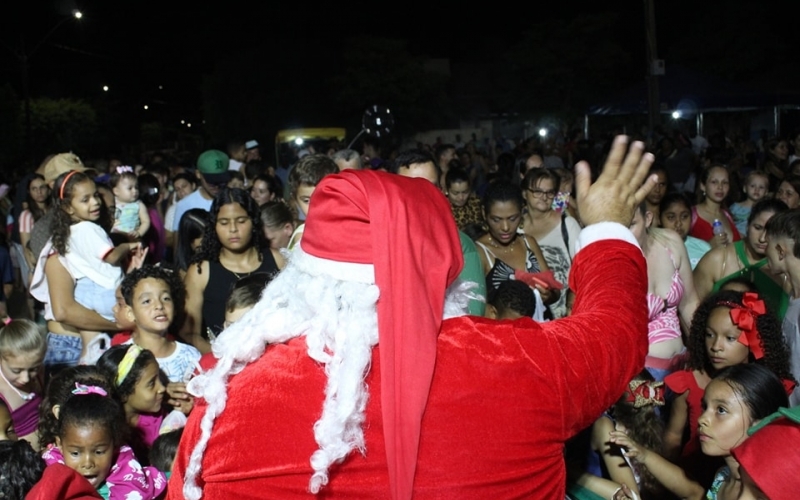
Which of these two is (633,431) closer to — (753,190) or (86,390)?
(86,390)

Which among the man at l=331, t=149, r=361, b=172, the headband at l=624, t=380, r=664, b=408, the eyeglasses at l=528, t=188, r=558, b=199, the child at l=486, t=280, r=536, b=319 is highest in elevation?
the man at l=331, t=149, r=361, b=172

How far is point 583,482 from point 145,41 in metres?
55.3

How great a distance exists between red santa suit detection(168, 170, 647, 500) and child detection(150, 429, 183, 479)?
197 centimetres

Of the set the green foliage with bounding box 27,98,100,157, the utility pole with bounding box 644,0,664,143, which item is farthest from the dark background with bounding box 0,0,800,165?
the utility pole with bounding box 644,0,664,143

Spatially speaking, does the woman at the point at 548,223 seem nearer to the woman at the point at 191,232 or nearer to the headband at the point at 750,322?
the headband at the point at 750,322

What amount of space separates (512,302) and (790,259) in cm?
154

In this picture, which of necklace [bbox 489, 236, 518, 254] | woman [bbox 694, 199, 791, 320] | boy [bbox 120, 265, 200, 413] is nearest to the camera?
boy [bbox 120, 265, 200, 413]

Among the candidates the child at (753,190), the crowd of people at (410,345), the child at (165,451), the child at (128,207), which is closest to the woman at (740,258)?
the crowd of people at (410,345)

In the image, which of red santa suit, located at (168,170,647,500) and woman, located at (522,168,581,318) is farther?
woman, located at (522,168,581,318)

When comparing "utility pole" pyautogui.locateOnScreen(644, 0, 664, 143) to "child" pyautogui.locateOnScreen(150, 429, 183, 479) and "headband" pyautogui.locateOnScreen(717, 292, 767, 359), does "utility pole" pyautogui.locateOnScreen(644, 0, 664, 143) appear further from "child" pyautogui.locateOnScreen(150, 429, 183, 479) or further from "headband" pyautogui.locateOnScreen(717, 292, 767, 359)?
"child" pyautogui.locateOnScreen(150, 429, 183, 479)

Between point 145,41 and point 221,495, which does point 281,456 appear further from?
point 145,41

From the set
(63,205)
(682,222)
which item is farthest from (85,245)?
(682,222)

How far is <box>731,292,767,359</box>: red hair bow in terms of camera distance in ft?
13.6

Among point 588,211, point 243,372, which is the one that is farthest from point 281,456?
point 588,211
